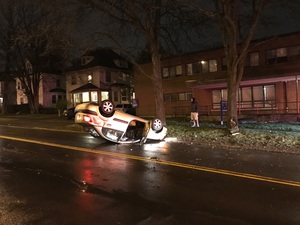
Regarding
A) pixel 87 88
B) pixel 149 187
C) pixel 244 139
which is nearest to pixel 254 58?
pixel 244 139

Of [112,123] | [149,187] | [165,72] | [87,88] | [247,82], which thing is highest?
[165,72]

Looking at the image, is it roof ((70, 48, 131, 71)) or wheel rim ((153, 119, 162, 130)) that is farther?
roof ((70, 48, 131, 71))

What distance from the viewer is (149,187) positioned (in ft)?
22.0

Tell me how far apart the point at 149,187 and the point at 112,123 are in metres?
6.04

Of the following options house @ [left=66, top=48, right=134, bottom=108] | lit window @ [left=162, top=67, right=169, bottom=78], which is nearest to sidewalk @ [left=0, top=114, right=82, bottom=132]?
lit window @ [left=162, top=67, right=169, bottom=78]

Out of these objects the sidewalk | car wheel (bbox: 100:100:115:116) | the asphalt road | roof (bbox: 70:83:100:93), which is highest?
roof (bbox: 70:83:100:93)

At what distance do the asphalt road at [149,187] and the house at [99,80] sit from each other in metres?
35.7

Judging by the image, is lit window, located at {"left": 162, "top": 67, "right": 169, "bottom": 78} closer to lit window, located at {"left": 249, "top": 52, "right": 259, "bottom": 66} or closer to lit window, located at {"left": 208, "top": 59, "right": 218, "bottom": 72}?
lit window, located at {"left": 208, "top": 59, "right": 218, "bottom": 72}

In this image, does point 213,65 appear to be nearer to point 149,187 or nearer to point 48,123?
point 48,123

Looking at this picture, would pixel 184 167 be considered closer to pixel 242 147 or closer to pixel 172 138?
pixel 242 147

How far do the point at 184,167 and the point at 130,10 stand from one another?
11.0 metres

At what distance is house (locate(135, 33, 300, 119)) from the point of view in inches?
1001

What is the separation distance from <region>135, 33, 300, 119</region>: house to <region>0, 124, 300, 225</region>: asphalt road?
1395 centimetres

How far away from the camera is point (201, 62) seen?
108 feet
